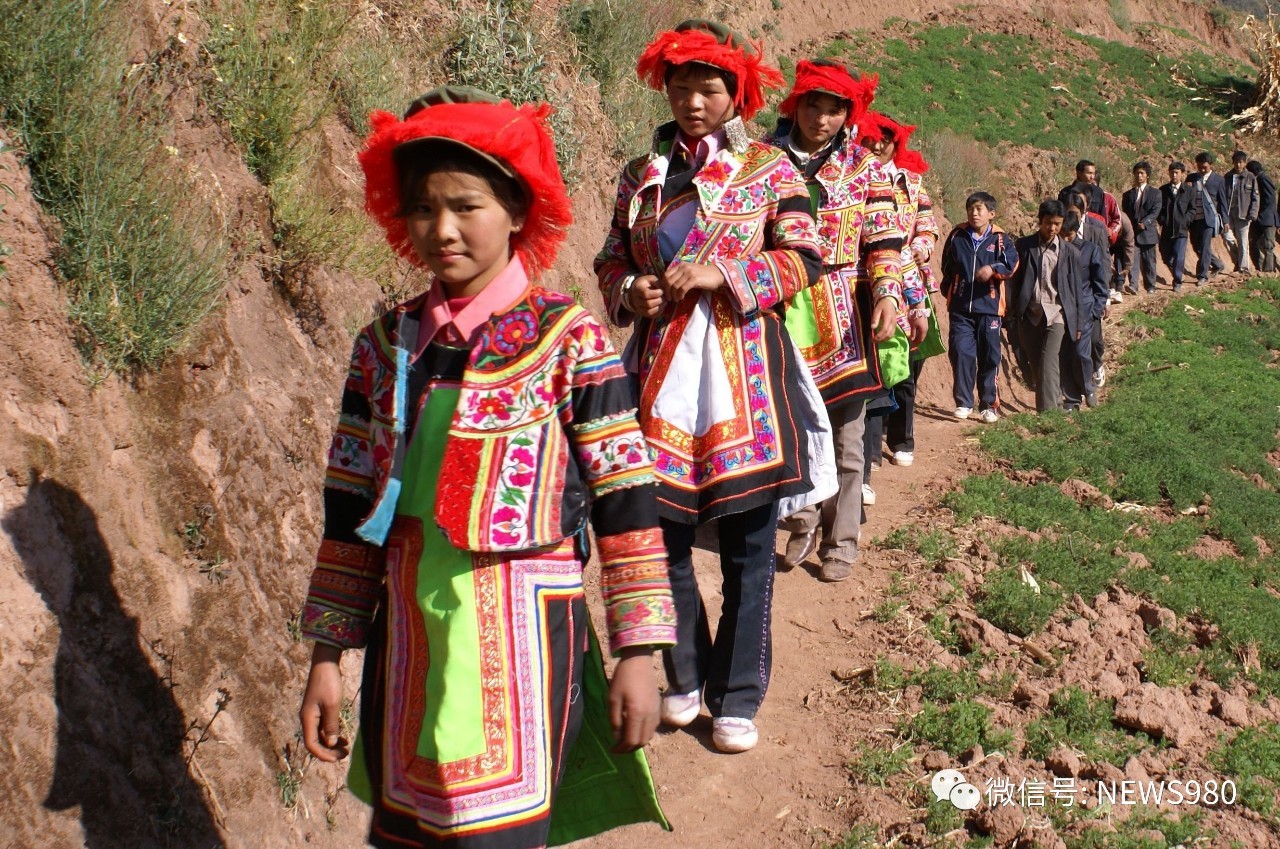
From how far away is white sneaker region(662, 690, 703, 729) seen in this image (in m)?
4.09

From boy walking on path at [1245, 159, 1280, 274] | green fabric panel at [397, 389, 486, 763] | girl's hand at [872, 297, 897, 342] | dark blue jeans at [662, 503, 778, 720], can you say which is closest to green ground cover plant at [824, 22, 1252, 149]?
boy walking on path at [1245, 159, 1280, 274]

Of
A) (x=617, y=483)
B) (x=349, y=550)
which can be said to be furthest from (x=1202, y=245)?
(x=349, y=550)

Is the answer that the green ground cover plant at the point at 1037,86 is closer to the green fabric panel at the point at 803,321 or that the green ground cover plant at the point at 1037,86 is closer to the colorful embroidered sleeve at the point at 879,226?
the colorful embroidered sleeve at the point at 879,226

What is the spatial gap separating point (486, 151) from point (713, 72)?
1.66 m

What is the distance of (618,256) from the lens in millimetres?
3961

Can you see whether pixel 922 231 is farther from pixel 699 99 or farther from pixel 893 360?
pixel 699 99

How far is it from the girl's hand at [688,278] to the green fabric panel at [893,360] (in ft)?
7.15

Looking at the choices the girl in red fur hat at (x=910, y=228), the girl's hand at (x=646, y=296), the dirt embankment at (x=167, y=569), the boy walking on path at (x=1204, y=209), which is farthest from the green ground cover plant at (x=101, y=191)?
the boy walking on path at (x=1204, y=209)

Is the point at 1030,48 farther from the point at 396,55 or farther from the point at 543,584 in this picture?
the point at 543,584

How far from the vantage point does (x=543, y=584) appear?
225 centimetres

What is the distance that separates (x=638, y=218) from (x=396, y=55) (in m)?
3.81

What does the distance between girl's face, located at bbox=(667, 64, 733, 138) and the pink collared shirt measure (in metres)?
1.58

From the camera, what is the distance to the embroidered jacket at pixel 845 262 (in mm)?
5180

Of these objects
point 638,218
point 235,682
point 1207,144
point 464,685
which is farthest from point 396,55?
point 1207,144
